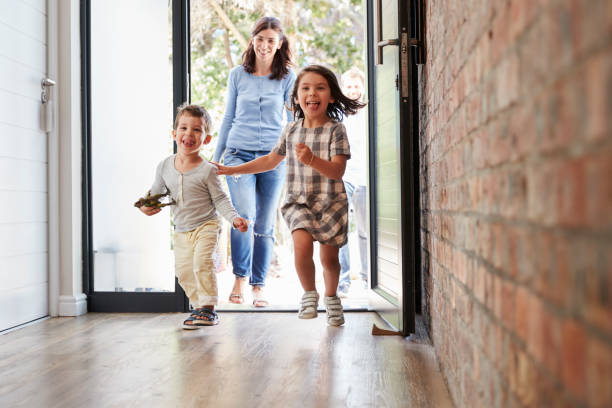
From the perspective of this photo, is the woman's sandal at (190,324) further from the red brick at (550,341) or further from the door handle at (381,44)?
the red brick at (550,341)

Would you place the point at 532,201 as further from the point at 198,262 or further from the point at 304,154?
the point at 198,262

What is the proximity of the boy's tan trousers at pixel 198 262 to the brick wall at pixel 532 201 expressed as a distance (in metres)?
1.50

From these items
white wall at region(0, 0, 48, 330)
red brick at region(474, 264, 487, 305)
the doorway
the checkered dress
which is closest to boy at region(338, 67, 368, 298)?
the doorway

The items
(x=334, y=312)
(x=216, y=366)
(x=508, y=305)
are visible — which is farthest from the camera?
(x=334, y=312)

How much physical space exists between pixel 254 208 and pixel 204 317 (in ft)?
3.16

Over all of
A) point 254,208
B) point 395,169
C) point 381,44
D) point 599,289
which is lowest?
point 599,289

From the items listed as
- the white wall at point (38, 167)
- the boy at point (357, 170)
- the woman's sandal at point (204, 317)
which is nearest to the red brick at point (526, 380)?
the woman's sandal at point (204, 317)

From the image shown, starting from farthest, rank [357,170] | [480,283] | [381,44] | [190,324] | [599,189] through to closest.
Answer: [357,170] → [190,324] → [381,44] → [480,283] → [599,189]

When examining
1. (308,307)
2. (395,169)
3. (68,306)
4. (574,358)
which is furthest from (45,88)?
(574,358)

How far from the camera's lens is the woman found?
3.47 metres

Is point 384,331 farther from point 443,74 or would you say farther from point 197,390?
point 443,74

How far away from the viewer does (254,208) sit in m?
3.52

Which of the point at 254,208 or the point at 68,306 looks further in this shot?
the point at 254,208

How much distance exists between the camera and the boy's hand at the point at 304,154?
2541 millimetres
